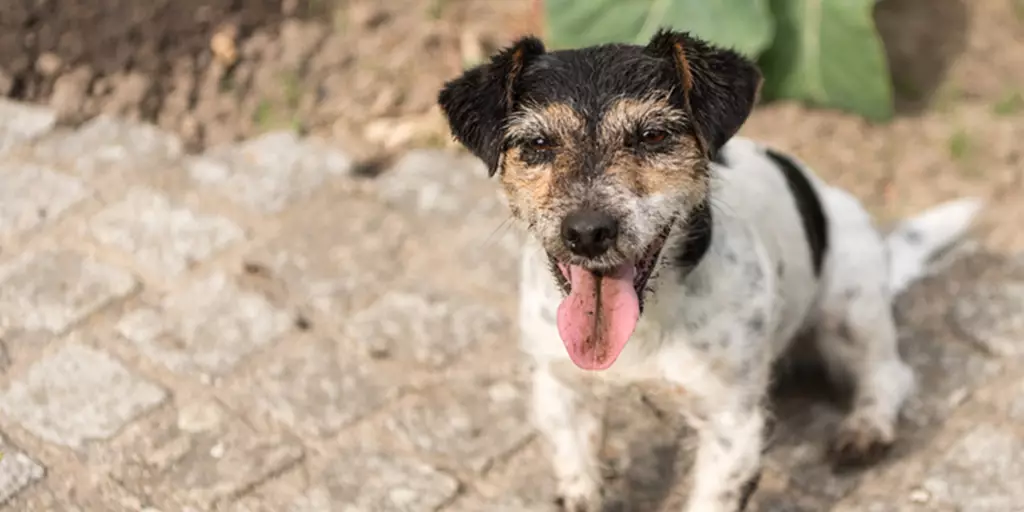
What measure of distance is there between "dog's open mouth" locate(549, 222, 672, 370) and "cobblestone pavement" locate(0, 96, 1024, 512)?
781mm

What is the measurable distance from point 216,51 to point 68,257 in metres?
1.55

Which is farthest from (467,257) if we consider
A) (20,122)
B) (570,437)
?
(20,122)

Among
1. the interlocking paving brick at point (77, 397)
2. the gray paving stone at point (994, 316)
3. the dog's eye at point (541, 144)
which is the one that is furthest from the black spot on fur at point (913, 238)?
the interlocking paving brick at point (77, 397)

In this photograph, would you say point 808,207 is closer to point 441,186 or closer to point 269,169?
point 441,186

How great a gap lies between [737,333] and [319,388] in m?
1.51

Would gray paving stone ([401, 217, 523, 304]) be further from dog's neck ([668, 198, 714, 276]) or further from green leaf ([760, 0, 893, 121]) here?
green leaf ([760, 0, 893, 121])

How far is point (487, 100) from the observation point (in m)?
2.82

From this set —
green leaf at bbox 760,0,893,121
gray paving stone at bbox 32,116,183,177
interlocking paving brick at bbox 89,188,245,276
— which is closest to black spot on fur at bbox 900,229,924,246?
green leaf at bbox 760,0,893,121

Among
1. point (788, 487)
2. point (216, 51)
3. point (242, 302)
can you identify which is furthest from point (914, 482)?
point (216, 51)

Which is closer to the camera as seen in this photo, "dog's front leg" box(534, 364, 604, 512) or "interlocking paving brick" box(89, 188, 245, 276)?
"dog's front leg" box(534, 364, 604, 512)

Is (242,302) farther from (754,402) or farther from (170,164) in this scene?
(754,402)

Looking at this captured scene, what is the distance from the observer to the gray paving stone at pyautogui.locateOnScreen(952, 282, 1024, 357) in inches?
153

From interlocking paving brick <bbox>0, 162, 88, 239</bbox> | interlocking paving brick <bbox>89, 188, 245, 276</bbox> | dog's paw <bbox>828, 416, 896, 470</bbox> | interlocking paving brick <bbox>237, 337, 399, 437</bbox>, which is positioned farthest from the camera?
interlocking paving brick <bbox>0, 162, 88, 239</bbox>

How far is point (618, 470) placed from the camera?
3461 millimetres
